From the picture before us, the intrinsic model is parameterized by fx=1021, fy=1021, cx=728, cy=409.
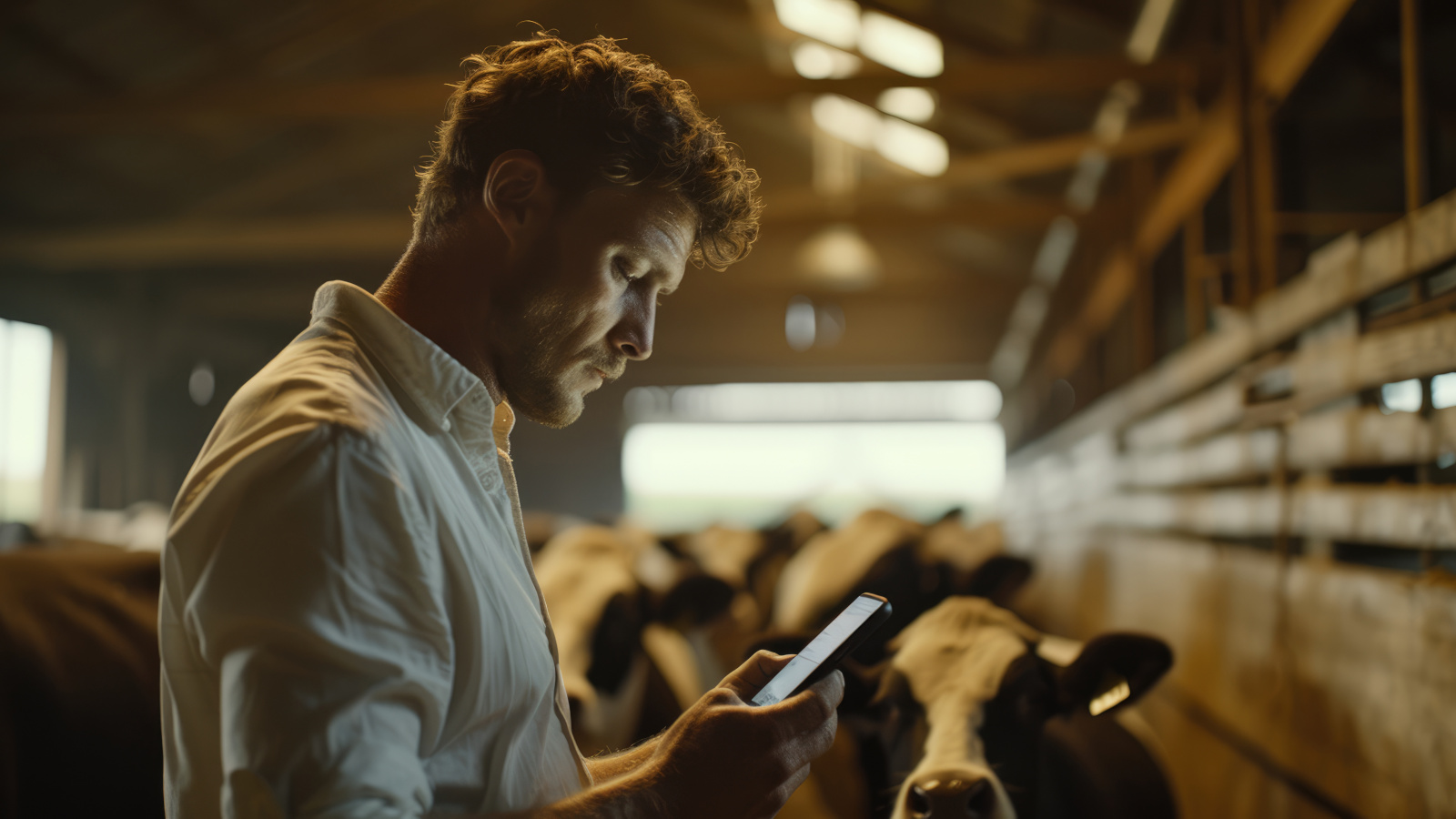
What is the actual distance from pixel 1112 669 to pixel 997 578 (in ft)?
5.24

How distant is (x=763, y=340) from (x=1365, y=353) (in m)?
12.8

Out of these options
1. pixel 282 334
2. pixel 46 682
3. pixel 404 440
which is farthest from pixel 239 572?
pixel 282 334

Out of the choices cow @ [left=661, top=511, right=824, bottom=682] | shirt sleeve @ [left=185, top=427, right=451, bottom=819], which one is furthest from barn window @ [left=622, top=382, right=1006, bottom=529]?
shirt sleeve @ [left=185, top=427, right=451, bottom=819]

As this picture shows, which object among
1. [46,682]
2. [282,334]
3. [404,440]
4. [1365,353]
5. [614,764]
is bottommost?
[46,682]

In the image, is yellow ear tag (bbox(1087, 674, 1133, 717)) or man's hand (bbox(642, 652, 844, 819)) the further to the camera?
yellow ear tag (bbox(1087, 674, 1133, 717))

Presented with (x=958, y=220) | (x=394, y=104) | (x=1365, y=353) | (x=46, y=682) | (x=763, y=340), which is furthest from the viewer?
(x=763, y=340)

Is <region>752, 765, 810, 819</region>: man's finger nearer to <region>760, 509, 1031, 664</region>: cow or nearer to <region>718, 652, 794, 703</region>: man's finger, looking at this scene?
<region>718, 652, 794, 703</region>: man's finger

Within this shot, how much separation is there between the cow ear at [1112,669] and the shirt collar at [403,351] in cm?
165

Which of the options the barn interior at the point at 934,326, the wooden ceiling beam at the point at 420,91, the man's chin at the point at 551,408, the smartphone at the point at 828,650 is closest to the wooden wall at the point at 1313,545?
the barn interior at the point at 934,326

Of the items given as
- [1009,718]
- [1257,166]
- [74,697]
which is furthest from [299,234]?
[1009,718]

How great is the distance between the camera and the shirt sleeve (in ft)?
2.34

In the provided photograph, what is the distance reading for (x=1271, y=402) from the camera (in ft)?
7.64

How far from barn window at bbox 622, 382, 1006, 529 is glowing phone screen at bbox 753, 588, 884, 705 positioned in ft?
46.3

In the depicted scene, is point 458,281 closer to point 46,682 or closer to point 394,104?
point 46,682
